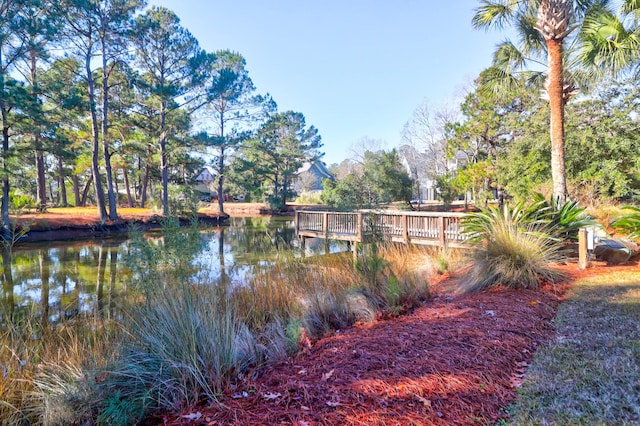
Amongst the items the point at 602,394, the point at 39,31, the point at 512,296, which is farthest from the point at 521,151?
the point at 39,31

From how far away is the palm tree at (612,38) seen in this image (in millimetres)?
7340

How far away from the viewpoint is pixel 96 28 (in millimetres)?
17641

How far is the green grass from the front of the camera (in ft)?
5.72

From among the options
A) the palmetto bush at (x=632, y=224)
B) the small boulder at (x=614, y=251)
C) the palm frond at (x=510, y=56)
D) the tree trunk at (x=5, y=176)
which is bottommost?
the small boulder at (x=614, y=251)

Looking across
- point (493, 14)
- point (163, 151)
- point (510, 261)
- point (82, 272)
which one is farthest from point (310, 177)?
point (510, 261)

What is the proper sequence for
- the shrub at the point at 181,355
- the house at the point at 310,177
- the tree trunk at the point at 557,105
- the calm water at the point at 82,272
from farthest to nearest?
the house at the point at 310,177 < the tree trunk at the point at 557,105 < the calm water at the point at 82,272 < the shrub at the point at 181,355

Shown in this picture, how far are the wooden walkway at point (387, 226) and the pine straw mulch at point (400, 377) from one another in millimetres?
3541

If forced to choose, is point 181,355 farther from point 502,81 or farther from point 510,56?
point 510,56

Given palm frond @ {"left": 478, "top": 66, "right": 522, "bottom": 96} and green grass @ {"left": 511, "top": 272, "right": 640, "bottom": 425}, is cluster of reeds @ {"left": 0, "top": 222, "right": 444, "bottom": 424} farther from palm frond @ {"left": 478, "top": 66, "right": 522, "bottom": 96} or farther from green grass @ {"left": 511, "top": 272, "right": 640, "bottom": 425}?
palm frond @ {"left": 478, "top": 66, "right": 522, "bottom": 96}

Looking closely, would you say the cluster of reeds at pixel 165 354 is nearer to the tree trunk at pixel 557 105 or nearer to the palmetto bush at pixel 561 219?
the palmetto bush at pixel 561 219

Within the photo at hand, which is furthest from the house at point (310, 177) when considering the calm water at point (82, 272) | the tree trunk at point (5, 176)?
the tree trunk at point (5, 176)

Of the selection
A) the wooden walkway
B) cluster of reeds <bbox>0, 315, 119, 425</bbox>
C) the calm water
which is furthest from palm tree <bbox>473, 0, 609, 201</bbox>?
cluster of reeds <bbox>0, 315, 119, 425</bbox>

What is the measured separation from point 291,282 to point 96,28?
20.5 metres

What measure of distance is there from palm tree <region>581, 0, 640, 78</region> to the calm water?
8.40m
